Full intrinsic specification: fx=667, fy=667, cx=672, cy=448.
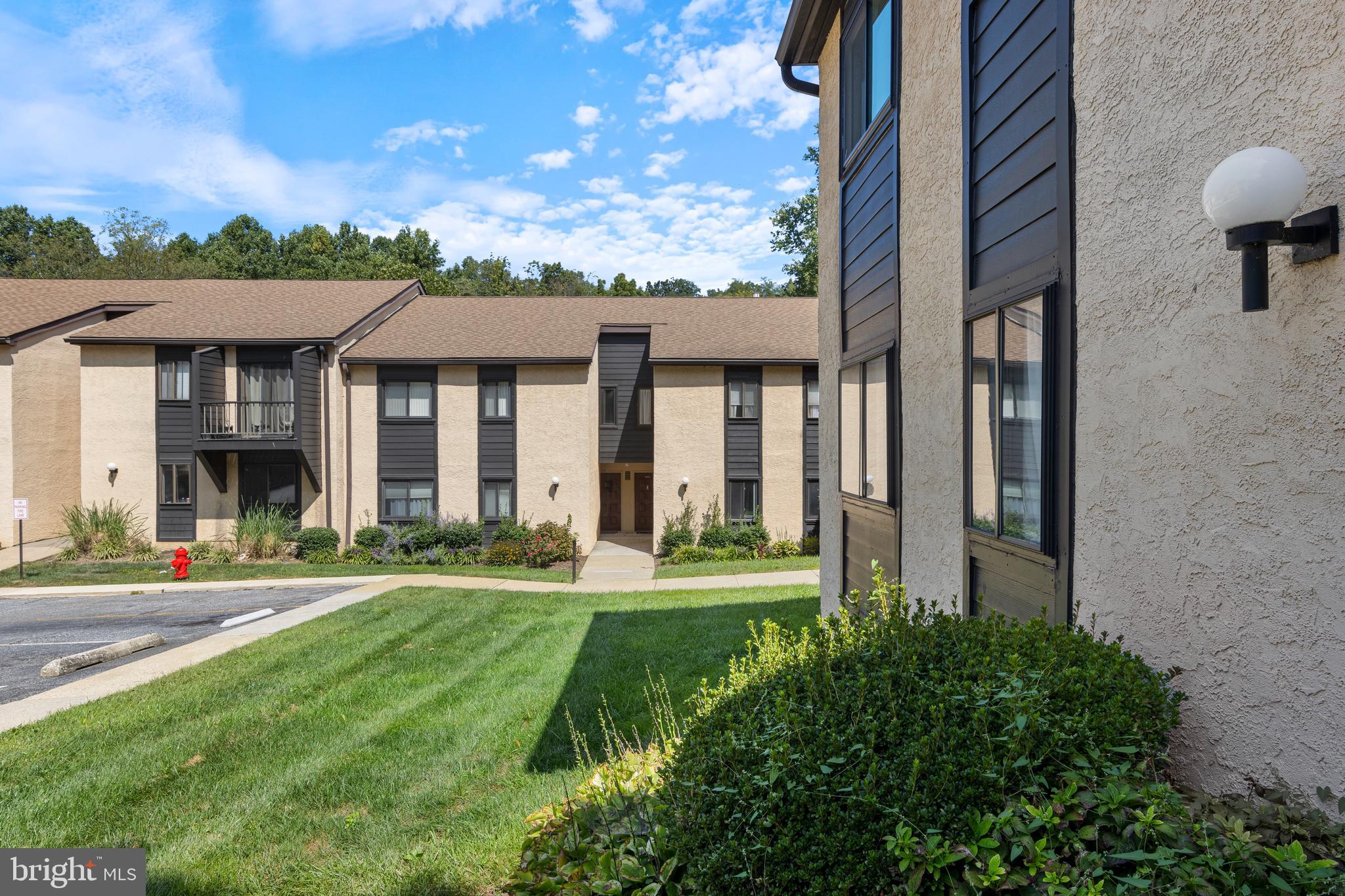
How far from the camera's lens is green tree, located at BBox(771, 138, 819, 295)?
2998cm

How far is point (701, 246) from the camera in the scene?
53250 mm

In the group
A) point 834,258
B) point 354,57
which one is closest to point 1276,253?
point 834,258

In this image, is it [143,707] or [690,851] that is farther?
[143,707]

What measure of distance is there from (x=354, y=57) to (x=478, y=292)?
124 feet

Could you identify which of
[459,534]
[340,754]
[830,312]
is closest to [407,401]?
[459,534]

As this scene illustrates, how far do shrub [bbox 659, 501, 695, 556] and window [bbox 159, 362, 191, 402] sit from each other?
1486 cm

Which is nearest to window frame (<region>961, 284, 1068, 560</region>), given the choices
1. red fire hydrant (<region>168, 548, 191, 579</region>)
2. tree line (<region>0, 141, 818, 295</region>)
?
red fire hydrant (<region>168, 548, 191, 579</region>)

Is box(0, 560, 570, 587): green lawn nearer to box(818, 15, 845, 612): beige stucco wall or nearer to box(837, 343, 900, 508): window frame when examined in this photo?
box(818, 15, 845, 612): beige stucco wall

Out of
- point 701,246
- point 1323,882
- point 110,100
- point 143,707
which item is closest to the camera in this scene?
point 1323,882

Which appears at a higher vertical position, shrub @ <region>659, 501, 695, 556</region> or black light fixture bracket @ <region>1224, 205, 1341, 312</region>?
black light fixture bracket @ <region>1224, 205, 1341, 312</region>

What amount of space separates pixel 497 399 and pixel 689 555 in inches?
298

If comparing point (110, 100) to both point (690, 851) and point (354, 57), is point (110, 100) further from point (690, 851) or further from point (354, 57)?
point (690, 851)

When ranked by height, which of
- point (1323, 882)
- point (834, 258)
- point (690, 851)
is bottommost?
point (690, 851)

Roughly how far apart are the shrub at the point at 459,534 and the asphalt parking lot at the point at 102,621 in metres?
5.20
